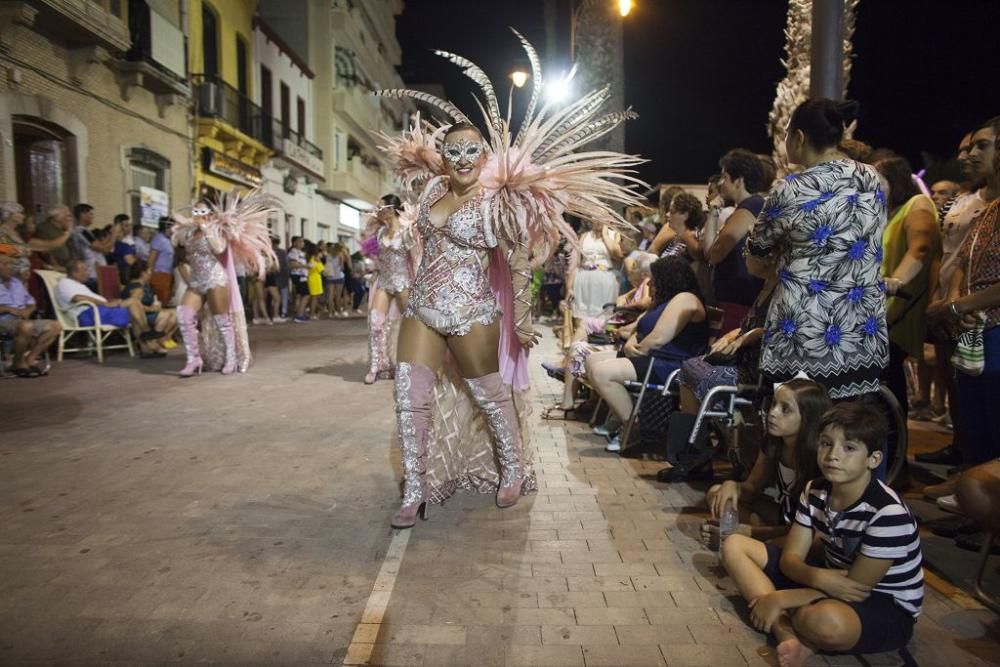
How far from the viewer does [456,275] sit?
13.0 ft

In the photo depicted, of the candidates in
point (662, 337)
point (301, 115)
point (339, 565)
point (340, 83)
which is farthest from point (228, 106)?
point (339, 565)

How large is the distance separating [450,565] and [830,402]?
187cm

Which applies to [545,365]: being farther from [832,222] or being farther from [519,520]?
[832,222]

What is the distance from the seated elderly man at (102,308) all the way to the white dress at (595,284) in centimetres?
661

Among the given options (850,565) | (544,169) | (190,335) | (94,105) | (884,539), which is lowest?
(850,565)

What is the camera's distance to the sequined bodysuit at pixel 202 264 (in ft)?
28.7

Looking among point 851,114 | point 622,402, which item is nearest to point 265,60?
point 622,402

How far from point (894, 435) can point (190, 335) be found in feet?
25.3

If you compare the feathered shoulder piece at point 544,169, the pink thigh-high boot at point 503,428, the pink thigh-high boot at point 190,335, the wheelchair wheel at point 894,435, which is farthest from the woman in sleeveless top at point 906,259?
the pink thigh-high boot at point 190,335

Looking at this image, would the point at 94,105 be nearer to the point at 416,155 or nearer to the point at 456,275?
the point at 416,155

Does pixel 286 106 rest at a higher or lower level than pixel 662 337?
higher

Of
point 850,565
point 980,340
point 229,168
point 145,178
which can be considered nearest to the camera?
point 850,565

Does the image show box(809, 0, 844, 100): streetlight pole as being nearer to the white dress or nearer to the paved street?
the paved street

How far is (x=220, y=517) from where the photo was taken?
4031mm
